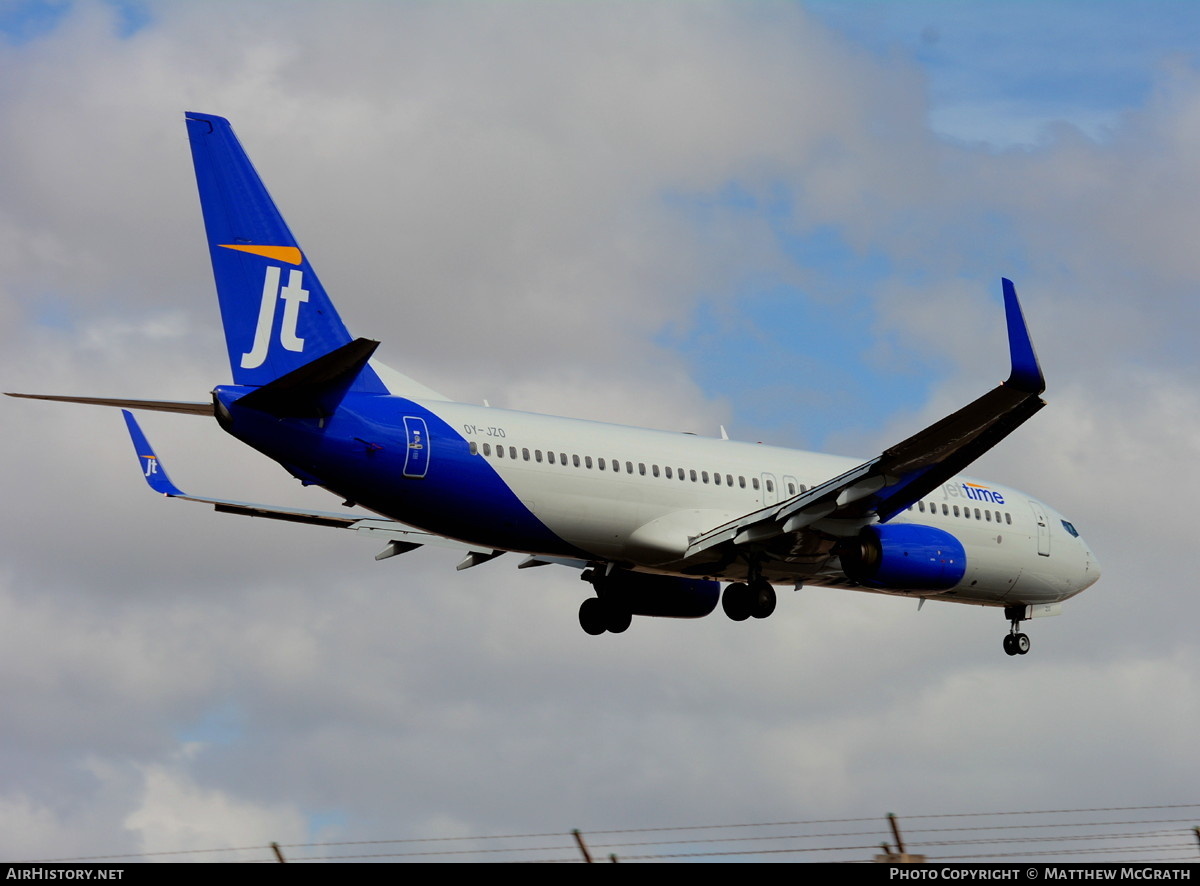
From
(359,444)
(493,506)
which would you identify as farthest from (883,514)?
(359,444)

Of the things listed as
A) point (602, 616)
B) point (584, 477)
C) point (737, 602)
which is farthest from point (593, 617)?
point (584, 477)

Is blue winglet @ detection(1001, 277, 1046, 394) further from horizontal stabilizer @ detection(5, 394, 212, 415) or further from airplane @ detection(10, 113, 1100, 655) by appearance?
horizontal stabilizer @ detection(5, 394, 212, 415)

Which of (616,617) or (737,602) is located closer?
(737,602)

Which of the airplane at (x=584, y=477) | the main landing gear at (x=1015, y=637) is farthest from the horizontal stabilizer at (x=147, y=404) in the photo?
the main landing gear at (x=1015, y=637)

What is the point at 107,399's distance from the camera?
3312cm

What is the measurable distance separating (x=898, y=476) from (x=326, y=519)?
44.6ft

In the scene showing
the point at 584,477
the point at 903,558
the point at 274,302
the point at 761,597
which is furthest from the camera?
the point at 903,558

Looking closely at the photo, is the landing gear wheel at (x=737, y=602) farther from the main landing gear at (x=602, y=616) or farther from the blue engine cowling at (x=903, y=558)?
the main landing gear at (x=602, y=616)

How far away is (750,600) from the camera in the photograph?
4016 centimetres

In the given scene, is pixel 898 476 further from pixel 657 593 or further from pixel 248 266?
pixel 248 266

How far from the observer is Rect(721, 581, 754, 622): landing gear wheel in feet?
132

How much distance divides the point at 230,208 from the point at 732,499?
13002 mm
